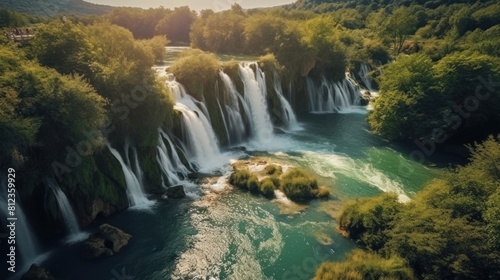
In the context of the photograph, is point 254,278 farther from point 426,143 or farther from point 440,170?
point 426,143

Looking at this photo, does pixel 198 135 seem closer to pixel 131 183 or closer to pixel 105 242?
pixel 131 183

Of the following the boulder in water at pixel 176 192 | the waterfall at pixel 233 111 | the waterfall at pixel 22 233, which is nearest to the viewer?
the waterfall at pixel 22 233

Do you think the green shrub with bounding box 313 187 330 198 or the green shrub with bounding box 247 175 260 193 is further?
the green shrub with bounding box 247 175 260 193

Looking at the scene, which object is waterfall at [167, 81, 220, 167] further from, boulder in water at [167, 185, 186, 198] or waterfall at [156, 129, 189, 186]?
boulder in water at [167, 185, 186, 198]

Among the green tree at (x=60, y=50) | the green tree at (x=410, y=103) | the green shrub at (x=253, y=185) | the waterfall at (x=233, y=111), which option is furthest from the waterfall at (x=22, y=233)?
the green tree at (x=410, y=103)

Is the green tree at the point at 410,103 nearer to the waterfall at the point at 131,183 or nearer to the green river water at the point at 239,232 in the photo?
the green river water at the point at 239,232
